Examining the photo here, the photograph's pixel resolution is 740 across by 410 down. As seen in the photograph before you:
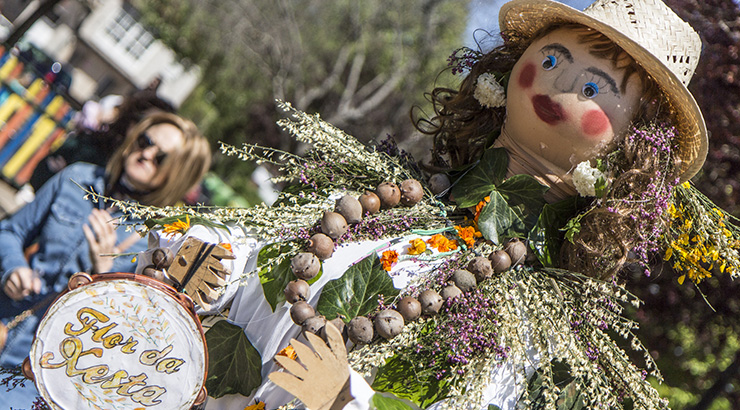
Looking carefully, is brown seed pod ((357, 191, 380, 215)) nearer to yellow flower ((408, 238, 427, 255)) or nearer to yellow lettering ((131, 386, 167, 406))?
yellow flower ((408, 238, 427, 255))

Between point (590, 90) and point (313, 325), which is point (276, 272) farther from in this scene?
point (590, 90)

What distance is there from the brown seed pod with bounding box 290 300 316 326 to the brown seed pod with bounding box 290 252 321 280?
0.25ft

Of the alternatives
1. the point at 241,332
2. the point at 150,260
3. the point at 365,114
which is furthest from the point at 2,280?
the point at 365,114

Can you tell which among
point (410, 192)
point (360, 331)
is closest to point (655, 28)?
point (410, 192)

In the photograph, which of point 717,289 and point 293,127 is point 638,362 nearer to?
point 717,289

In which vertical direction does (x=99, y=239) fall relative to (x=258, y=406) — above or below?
below

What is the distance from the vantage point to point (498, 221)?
5.76ft

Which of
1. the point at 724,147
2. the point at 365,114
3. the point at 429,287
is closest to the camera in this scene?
the point at 429,287

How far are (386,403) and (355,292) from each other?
12.4 inches

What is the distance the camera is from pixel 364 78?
10359 mm

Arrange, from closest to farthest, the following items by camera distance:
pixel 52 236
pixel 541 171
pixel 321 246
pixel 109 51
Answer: pixel 321 246, pixel 541 171, pixel 52 236, pixel 109 51

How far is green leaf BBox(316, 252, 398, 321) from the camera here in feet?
5.40

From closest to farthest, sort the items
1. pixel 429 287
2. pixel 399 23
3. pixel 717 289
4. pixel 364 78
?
pixel 429 287 → pixel 717 289 → pixel 399 23 → pixel 364 78

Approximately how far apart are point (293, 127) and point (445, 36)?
7.82 meters
